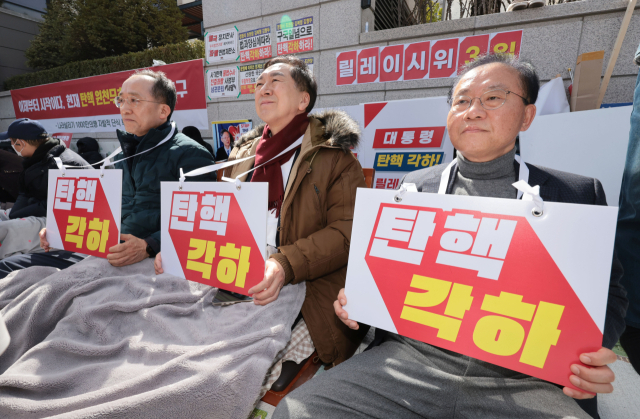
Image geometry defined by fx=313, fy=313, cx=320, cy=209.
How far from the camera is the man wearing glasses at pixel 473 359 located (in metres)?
0.93

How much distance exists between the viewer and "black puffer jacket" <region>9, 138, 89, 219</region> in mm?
2596

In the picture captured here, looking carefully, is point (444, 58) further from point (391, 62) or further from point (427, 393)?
point (427, 393)

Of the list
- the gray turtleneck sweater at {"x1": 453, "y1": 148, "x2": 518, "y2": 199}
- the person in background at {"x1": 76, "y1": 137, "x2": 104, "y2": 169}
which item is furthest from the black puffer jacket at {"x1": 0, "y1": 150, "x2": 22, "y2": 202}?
the gray turtleneck sweater at {"x1": 453, "y1": 148, "x2": 518, "y2": 199}

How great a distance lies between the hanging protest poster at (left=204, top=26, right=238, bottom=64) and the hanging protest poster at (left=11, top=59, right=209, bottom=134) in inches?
10.3

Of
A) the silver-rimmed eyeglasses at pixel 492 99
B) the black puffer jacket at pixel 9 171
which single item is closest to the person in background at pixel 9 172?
the black puffer jacket at pixel 9 171

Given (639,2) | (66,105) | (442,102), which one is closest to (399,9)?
(442,102)

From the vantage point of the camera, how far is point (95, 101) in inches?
277

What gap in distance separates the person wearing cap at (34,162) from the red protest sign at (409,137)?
2865 millimetres

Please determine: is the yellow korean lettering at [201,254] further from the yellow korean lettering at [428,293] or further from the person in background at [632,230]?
the person in background at [632,230]

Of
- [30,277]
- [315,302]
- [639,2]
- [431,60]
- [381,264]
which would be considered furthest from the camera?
[431,60]

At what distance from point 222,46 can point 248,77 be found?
0.76 meters

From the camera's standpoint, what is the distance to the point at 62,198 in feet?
6.24

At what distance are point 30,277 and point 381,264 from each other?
1714 millimetres

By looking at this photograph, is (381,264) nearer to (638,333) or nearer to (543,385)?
(543,385)
